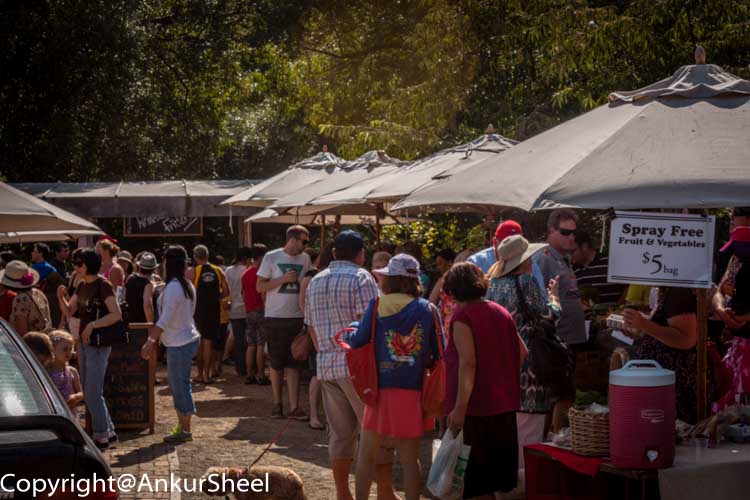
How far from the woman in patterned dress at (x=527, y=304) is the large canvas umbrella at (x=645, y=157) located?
0.63m

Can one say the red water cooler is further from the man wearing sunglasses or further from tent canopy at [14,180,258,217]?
tent canopy at [14,180,258,217]

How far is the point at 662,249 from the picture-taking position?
6.05 m

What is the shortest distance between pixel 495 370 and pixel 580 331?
2179mm

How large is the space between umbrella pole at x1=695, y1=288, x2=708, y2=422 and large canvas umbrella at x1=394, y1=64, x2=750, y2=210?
852mm

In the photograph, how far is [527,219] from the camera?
1738cm

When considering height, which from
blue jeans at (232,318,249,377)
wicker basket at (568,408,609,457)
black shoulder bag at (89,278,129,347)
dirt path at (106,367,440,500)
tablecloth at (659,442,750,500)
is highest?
black shoulder bag at (89,278,129,347)

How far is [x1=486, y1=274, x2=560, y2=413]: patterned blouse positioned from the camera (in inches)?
306

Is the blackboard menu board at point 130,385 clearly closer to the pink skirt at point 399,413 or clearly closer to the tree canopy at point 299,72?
the pink skirt at point 399,413

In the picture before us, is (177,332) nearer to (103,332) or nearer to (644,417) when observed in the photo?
(103,332)

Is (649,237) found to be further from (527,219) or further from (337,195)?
(527,219)

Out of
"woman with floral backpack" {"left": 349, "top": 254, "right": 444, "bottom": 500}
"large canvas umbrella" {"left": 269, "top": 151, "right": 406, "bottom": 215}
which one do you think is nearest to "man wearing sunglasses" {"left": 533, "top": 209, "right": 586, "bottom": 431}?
"woman with floral backpack" {"left": 349, "top": 254, "right": 444, "bottom": 500}

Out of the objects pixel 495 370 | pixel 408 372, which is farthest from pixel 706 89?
pixel 408 372

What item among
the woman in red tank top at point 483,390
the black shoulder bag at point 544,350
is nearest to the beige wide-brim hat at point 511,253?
the black shoulder bag at point 544,350

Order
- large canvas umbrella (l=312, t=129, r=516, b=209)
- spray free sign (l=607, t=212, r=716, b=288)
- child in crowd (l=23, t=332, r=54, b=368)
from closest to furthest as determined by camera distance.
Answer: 1. spray free sign (l=607, t=212, r=716, b=288)
2. child in crowd (l=23, t=332, r=54, b=368)
3. large canvas umbrella (l=312, t=129, r=516, b=209)
